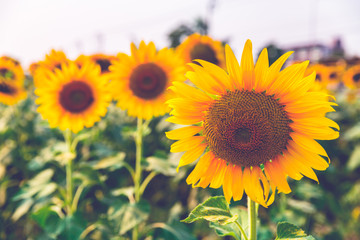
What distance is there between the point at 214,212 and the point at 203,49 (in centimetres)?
243

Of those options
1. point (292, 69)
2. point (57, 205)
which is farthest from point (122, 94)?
point (292, 69)

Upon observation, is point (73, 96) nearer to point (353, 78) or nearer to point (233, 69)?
point (233, 69)

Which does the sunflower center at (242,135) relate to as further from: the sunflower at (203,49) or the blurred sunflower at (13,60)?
the blurred sunflower at (13,60)

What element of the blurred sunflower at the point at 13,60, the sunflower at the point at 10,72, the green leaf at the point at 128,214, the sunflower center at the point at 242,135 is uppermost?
the blurred sunflower at the point at 13,60

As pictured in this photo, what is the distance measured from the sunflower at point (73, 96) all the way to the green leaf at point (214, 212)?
1647 mm

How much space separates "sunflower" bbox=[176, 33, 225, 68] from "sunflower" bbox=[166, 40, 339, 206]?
2.01 meters

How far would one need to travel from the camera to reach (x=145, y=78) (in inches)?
107

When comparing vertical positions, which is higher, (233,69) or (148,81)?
(233,69)

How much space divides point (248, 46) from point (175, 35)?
2840 millimetres

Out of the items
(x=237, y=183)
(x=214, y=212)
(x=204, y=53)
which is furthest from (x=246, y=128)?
(x=204, y=53)

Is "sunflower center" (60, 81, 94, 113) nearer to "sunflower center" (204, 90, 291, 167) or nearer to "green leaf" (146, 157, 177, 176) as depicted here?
"green leaf" (146, 157, 177, 176)

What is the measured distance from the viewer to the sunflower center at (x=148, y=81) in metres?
2.68

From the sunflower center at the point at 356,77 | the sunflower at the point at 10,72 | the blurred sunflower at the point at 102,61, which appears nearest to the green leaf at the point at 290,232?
the blurred sunflower at the point at 102,61

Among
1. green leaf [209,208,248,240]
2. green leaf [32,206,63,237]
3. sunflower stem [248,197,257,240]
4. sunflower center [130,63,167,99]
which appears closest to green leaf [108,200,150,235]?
green leaf [32,206,63,237]
